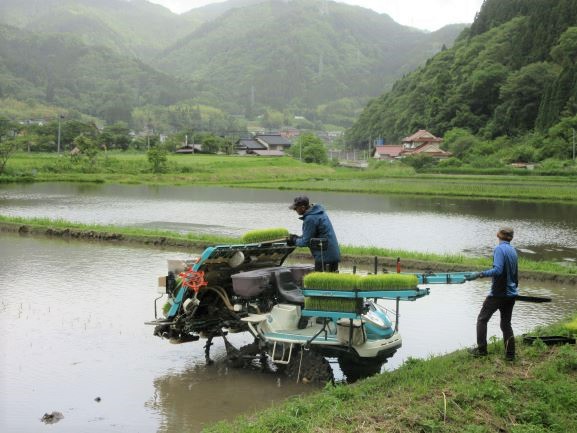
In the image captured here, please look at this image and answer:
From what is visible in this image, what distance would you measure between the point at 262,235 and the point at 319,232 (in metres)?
0.97

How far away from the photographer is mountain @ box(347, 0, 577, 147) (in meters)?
82.2

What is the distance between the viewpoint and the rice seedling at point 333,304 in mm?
7367

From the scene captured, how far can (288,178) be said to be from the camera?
58094 millimetres

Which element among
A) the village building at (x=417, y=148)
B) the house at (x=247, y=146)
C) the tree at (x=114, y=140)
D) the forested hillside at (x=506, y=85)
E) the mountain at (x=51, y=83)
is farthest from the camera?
the mountain at (x=51, y=83)

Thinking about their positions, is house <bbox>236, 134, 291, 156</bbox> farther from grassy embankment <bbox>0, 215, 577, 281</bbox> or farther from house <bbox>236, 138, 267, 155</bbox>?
grassy embankment <bbox>0, 215, 577, 281</bbox>

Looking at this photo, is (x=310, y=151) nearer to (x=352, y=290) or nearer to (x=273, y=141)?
(x=273, y=141)

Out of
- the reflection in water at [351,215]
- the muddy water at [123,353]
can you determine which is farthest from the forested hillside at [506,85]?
the muddy water at [123,353]

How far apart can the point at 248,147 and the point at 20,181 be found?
172 feet

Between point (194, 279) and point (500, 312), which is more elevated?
point (194, 279)

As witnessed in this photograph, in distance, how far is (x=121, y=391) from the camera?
7539 millimetres

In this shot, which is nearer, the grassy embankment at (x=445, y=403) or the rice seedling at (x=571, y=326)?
the grassy embankment at (x=445, y=403)

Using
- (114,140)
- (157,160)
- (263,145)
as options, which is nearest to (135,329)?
(157,160)

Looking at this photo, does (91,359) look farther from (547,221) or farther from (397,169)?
→ (397,169)

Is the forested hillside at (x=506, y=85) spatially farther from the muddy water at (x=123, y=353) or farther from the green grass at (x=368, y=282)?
the green grass at (x=368, y=282)
